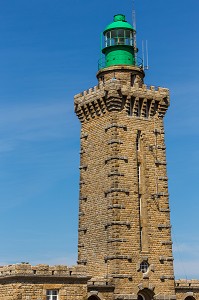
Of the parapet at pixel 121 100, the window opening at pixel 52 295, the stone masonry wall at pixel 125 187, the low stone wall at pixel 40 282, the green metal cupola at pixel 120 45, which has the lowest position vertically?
the window opening at pixel 52 295

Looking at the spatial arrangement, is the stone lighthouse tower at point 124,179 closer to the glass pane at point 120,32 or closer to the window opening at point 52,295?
the glass pane at point 120,32

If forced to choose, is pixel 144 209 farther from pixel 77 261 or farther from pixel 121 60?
pixel 121 60

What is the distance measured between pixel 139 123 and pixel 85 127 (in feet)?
15.6

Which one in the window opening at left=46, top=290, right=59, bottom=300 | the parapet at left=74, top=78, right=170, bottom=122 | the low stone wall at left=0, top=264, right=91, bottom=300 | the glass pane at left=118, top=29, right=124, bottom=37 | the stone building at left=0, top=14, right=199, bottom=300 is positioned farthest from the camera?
the glass pane at left=118, top=29, right=124, bottom=37

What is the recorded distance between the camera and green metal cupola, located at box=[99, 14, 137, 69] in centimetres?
4644

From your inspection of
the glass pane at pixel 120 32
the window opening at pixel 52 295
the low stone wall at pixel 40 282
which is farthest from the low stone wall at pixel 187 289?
the glass pane at pixel 120 32

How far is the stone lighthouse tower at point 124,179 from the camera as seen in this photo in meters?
41.2

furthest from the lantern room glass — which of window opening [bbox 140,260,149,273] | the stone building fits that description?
window opening [bbox 140,260,149,273]

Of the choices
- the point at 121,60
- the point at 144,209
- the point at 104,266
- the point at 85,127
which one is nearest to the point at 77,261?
the point at 104,266

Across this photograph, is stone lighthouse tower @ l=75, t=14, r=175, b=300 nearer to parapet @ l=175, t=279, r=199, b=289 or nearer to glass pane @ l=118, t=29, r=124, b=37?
glass pane @ l=118, t=29, r=124, b=37

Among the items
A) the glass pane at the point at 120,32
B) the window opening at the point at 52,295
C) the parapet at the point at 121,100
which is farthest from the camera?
the glass pane at the point at 120,32

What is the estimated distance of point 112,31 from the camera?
4675 centimetres

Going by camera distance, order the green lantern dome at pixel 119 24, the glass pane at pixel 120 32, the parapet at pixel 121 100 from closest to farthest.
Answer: the parapet at pixel 121 100, the glass pane at pixel 120 32, the green lantern dome at pixel 119 24

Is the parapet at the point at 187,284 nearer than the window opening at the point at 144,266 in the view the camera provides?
No
